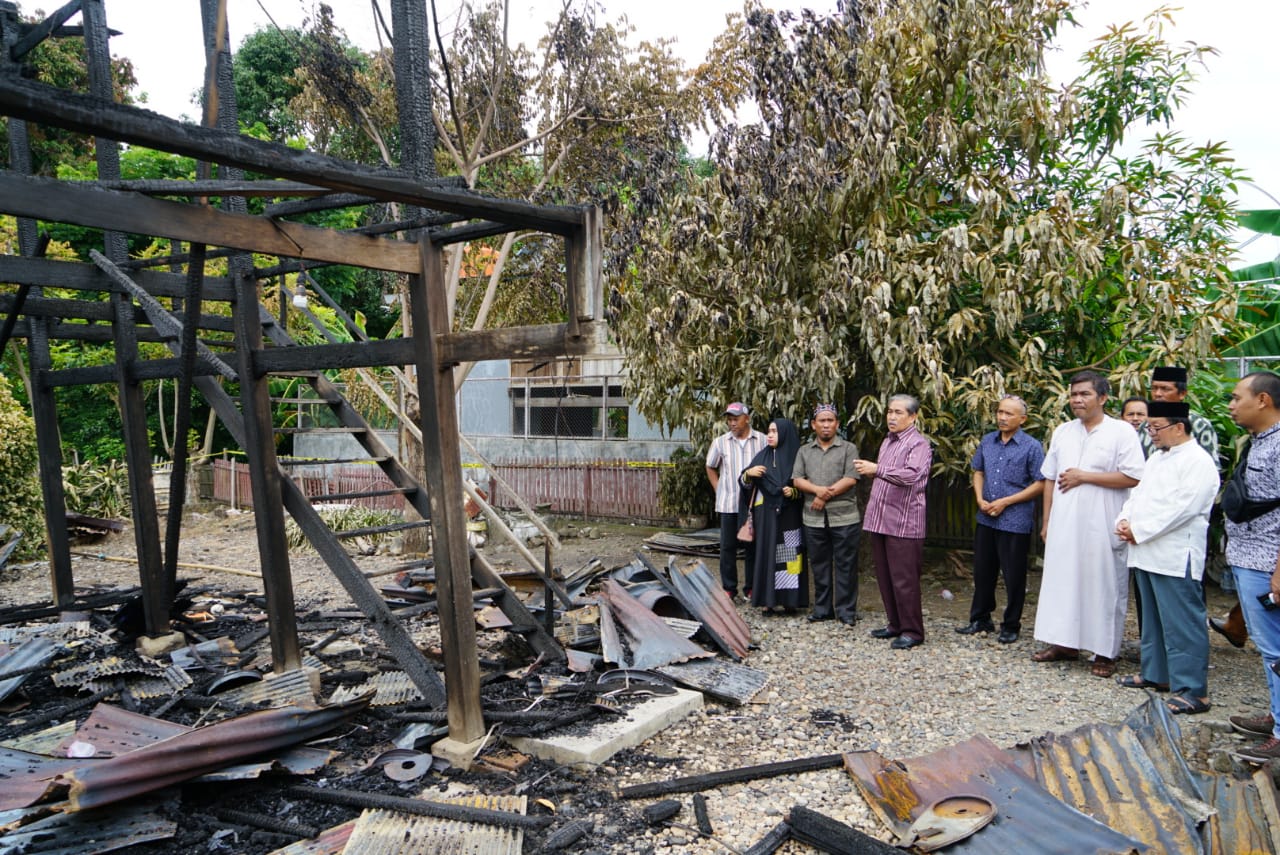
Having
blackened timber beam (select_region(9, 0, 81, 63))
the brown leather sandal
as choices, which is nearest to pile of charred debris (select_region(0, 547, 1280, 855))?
the brown leather sandal

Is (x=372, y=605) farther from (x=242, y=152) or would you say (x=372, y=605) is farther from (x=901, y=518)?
(x=901, y=518)

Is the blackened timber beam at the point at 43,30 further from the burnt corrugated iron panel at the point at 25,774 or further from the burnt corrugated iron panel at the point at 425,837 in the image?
the burnt corrugated iron panel at the point at 425,837

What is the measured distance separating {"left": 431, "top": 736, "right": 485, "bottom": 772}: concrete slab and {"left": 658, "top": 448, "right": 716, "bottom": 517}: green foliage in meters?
6.89

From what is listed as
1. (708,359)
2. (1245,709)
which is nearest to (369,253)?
(708,359)

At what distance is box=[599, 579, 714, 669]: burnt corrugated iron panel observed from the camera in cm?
534

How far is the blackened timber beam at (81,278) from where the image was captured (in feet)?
16.1

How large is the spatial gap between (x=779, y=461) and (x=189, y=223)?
16.6 feet

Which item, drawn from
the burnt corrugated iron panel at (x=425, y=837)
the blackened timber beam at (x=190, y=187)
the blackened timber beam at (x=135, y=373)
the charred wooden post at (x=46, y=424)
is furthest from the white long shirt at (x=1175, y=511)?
the charred wooden post at (x=46, y=424)

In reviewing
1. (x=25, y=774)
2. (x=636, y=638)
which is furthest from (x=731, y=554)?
(x=25, y=774)

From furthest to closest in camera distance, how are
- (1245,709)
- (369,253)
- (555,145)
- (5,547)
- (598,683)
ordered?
(555,145)
(5,547)
(598,683)
(1245,709)
(369,253)

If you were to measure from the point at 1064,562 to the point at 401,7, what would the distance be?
524 centimetres

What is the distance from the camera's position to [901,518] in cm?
608

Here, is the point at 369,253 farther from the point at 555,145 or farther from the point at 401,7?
the point at 555,145

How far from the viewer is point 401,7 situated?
4305 mm
